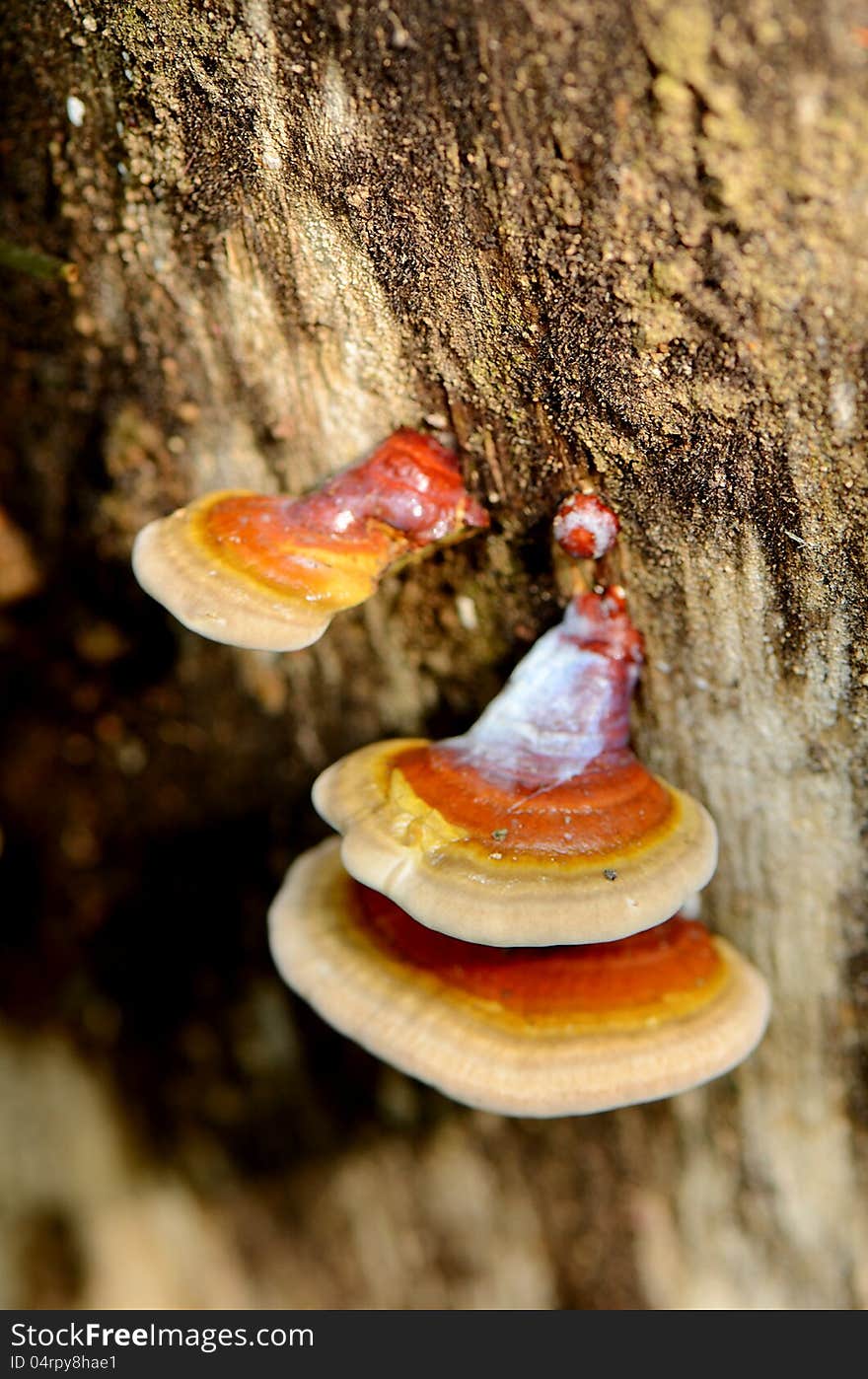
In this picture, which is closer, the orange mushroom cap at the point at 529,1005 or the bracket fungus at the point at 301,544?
the bracket fungus at the point at 301,544

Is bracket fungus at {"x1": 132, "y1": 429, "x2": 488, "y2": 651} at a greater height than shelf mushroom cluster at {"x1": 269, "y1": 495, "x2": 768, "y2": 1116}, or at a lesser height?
greater

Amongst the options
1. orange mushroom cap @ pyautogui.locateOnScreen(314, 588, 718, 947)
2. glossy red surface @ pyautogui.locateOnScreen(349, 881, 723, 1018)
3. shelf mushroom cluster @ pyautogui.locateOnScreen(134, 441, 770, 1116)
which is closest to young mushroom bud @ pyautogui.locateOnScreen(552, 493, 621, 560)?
shelf mushroom cluster @ pyautogui.locateOnScreen(134, 441, 770, 1116)

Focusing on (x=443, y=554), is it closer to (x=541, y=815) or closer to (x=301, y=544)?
(x=301, y=544)

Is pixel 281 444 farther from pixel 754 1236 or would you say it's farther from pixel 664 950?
pixel 754 1236

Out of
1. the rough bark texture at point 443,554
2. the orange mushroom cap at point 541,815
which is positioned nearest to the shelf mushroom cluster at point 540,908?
the orange mushroom cap at point 541,815

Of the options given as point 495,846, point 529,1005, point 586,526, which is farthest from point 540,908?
point 586,526

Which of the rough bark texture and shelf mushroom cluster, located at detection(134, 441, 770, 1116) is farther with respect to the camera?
shelf mushroom cluster, located at detection(134, 441, 770, 1116)

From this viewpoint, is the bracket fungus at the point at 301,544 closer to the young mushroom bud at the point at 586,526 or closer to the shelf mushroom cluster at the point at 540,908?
the young mushroom bud at the point at 586,526

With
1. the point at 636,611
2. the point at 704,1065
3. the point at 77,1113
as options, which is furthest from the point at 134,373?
the point at 77,1113

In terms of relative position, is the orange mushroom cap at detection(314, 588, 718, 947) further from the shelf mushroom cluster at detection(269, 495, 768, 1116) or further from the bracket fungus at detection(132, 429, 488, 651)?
the bracket fungus at detection(132, 429, 488, 651)
